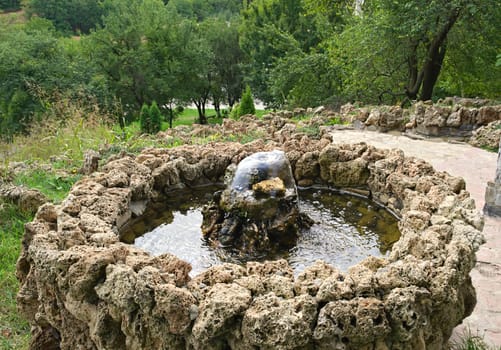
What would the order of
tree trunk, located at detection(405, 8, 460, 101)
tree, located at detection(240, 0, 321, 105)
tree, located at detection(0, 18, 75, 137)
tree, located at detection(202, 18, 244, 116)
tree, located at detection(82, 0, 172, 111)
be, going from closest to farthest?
tree trunk, located at detection(405, 8, 460, 101)
tree, located at detection(0, 18, 75, 137)
tree, located at detection(240, 0, 321, 105)
tree, located at detection(82, 0, 172, 111)
tree, located at detection(202, 18, 244, 116)

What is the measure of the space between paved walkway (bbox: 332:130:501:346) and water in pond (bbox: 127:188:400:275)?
957 millimetres

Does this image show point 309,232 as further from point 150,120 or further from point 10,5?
point 10,5

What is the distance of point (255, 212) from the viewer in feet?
15.5

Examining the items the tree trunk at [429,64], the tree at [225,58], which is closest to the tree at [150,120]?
the tree trunk at [429,64]

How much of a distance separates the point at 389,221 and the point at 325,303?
2.77 m

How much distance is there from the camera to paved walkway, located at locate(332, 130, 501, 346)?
3703mm

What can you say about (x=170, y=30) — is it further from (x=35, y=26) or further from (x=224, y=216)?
(x=224, y=216)

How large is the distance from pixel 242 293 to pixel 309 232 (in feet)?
7.28

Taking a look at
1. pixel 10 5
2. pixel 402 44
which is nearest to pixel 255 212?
pixel 402 44

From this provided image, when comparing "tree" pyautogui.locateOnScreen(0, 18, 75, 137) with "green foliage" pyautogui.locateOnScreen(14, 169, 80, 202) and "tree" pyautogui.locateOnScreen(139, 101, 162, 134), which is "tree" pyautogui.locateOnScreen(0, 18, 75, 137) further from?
"green foliage" pyautogui.locateOnScreen(14, 169, 80, 202)

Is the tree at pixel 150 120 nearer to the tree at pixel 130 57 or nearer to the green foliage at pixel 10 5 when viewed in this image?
the tree at pixel 130 57

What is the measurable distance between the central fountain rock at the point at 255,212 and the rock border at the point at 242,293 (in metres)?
1.10

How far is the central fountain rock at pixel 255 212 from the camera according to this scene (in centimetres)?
466

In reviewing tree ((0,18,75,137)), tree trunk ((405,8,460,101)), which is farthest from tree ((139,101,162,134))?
tree trunk ((405,8,460,101))
